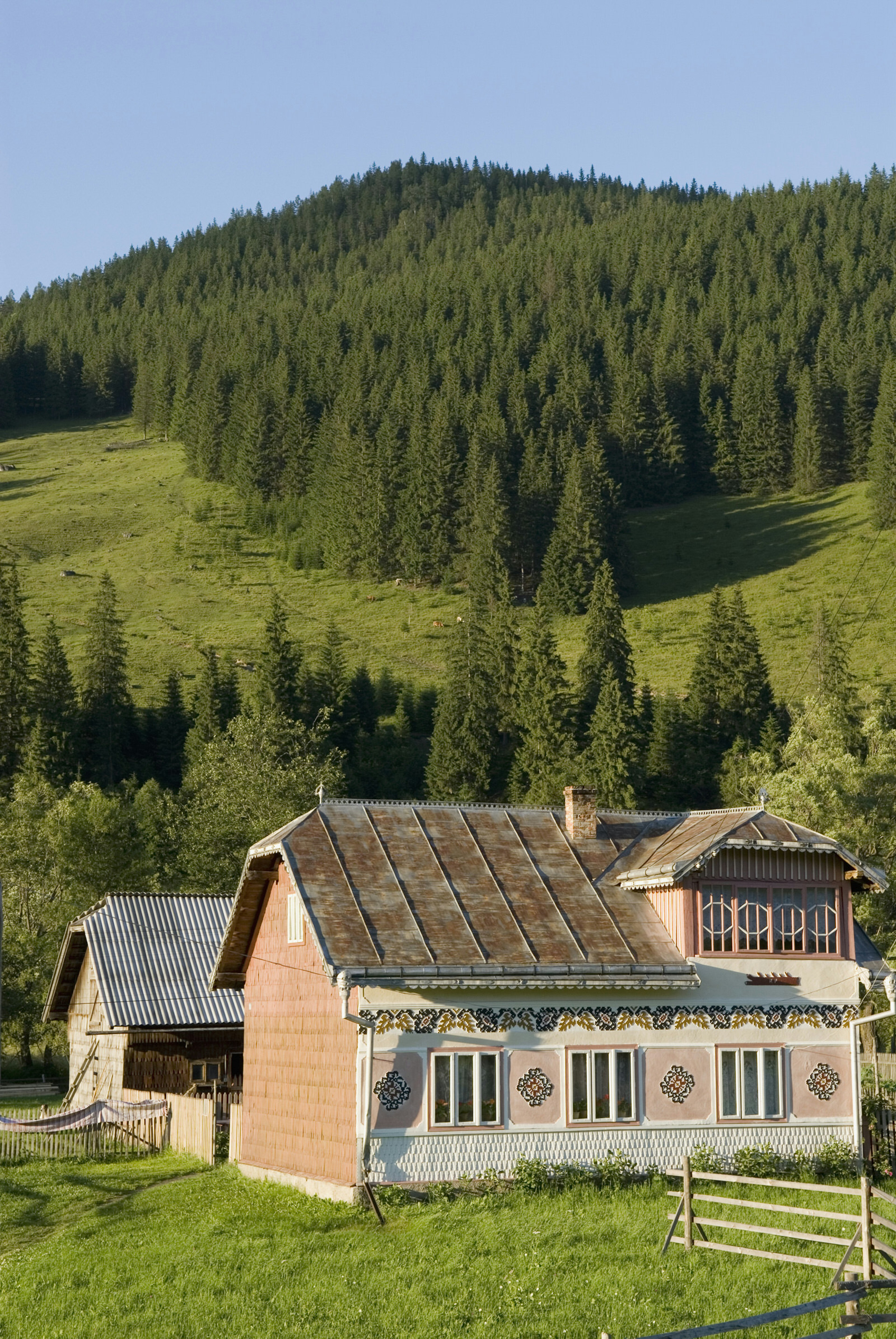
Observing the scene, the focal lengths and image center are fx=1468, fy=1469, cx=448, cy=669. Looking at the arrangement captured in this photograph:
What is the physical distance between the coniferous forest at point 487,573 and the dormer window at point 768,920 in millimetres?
23938

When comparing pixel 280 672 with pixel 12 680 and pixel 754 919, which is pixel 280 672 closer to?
pixel 12 680

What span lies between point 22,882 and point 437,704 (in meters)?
46.3

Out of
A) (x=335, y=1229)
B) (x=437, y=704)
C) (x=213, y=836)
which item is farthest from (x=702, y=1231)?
(x=437, y=704)

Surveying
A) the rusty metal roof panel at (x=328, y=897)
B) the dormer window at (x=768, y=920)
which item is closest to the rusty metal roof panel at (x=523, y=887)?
the dormer window at (x=768, y=920)

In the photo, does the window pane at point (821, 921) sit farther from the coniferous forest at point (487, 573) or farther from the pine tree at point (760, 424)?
the pine tree at point (760, 424)

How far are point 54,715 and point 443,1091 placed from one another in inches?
3168

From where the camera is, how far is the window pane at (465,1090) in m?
25.4

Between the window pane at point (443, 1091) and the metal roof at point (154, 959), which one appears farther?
the metal roof at point (154, 959)

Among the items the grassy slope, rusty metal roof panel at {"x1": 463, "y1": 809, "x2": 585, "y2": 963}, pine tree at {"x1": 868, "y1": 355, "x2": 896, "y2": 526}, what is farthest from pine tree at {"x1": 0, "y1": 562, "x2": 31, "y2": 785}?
pine tree at {"x1": 868, "y1": 355, "x2": 896, "y2": 526}

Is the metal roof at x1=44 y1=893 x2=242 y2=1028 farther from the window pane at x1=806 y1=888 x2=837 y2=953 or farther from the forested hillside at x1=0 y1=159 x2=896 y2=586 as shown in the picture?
the forested hillside at x1=0 y1=159 x2=896 y2=586

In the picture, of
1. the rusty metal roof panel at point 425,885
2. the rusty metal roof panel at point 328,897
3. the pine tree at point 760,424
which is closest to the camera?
the rusty metal roof panel at point 328,897

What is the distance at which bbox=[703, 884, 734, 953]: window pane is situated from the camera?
28.3m

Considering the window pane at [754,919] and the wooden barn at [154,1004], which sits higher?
the window pane at [754,919]

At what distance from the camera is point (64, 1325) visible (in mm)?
18219
